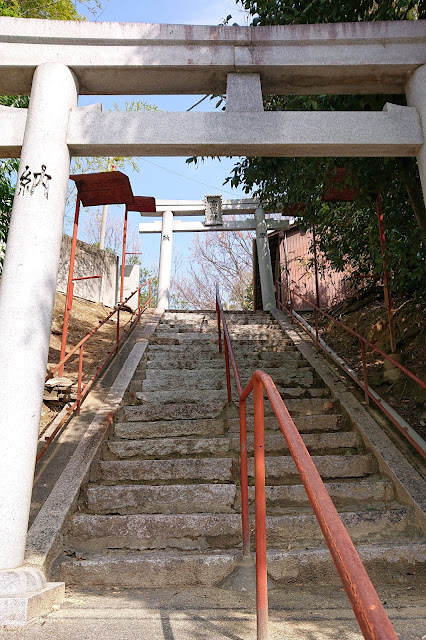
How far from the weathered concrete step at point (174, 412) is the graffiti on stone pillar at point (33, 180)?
2311 mm

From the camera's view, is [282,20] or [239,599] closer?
[239,599]

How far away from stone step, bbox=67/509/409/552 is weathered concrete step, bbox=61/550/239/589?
0.84 feet

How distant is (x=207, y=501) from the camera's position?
11.2 feet

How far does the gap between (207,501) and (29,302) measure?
1826 millimetres

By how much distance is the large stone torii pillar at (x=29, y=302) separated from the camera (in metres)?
2.57

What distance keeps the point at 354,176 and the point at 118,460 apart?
11.2 ft

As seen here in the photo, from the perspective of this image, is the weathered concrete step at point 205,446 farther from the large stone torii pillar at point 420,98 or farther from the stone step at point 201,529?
the large stone torii pillar at point 420,98

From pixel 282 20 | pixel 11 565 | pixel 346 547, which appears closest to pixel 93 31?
pixel 282 20

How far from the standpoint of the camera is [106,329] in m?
9.41

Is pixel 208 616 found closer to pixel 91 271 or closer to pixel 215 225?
pixel 215 225

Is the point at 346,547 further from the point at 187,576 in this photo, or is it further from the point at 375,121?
the point at 375,121

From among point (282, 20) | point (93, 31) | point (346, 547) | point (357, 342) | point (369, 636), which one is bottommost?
point (369, 636)

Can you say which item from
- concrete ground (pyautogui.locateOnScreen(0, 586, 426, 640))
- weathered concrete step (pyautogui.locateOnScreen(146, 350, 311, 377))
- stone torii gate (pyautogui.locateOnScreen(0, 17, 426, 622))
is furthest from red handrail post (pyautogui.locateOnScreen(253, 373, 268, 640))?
weathered concrete step (pyautogui.locateOnScreen(146, 350, 311, 377))

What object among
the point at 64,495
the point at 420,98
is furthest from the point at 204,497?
the point at 420,98
